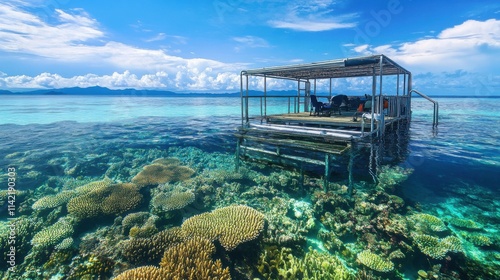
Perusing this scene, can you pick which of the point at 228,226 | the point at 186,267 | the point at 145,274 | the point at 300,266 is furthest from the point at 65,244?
Answer: the point at 300,266

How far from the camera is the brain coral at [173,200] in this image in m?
7.59

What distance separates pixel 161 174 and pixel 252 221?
5850 mm

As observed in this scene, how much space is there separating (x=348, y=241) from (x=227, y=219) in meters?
3.00

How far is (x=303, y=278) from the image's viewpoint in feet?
15.1

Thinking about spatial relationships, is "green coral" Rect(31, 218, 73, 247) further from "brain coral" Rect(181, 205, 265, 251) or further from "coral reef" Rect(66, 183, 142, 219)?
"brain coral" Rect(181, 205, 265, 251)

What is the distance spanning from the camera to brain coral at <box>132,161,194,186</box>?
9.98 m

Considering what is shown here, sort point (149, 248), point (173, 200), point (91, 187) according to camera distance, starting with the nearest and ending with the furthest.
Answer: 1. point (149, 248)
2. point (173, 200)
3. point (91, 187)

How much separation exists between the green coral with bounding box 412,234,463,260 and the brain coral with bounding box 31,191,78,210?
33.0 feet

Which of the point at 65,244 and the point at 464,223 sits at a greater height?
the point at 464,223

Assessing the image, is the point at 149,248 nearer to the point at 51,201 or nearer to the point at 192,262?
the point at 192,262

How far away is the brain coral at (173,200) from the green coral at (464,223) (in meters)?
7.32

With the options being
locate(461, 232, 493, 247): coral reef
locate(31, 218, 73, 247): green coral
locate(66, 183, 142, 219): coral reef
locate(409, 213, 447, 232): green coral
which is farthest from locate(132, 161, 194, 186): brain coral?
locate(461, 232, 493, 247): coral reef

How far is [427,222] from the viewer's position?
21.2 feet

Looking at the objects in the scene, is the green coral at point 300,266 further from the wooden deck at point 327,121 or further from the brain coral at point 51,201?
the brain coral at point 51,201
